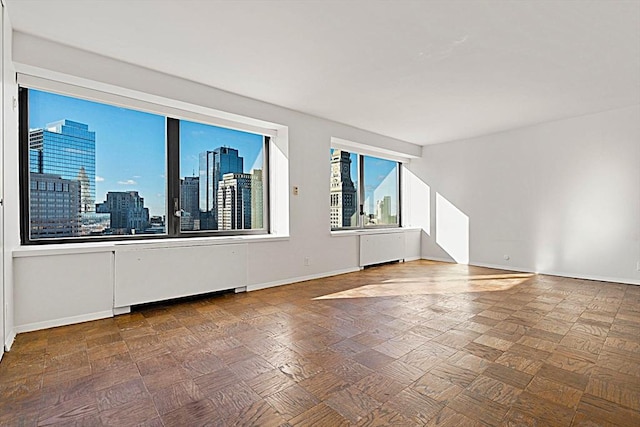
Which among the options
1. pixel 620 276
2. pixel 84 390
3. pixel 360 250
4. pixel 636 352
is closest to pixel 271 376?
pixel 84 390

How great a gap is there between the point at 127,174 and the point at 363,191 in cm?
423

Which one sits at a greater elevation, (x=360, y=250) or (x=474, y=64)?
(x=474, y=64)

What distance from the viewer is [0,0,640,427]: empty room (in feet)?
6.72

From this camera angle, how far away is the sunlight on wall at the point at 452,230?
6793 mm

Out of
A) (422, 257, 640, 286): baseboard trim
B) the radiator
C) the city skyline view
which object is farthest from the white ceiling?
(422, 257, 640, 286): baseboard trim

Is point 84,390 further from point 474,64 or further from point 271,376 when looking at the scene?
point 474,64

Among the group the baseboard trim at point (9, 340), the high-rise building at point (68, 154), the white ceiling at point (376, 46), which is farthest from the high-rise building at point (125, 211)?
the white ceiling at point (376, 46)

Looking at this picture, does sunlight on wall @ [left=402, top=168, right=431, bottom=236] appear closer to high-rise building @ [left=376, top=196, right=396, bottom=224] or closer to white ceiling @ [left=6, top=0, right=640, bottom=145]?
high-rise building @ [left=376, top=196, right=396, bottom=224]

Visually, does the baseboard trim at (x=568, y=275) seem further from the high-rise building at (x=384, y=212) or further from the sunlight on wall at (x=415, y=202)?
the high-rise building at (x=384, y=212)

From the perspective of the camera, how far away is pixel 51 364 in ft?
7.66

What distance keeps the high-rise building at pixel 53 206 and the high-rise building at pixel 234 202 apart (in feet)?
5.40

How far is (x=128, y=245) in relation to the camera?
3488 millimetres

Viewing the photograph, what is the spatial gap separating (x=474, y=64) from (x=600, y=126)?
3152mm

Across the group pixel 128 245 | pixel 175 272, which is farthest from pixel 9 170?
pixel 175 272
